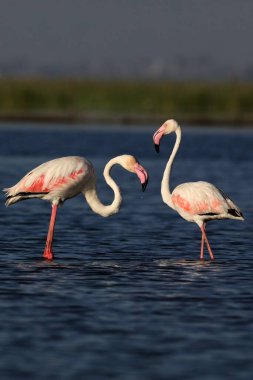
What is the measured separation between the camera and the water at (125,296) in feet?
25.7

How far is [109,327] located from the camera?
8.95m

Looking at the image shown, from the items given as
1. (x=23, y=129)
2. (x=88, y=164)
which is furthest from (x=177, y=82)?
(x=88, y=164)

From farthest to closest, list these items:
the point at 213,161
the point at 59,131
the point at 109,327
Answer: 1. the point at 59,131
2. the point at 213,161
3. the point at 109,327

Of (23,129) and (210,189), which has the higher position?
(23,129)

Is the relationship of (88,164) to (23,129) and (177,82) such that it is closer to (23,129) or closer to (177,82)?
(23,129)

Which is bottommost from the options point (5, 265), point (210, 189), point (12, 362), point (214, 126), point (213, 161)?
point (12, 362)

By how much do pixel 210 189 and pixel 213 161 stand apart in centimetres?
1895

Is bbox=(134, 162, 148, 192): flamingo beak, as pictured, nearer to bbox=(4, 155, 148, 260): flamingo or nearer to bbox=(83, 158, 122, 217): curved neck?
bbox=(4, 155, 148, 260): flamingo

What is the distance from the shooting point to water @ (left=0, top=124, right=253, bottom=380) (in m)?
7.82

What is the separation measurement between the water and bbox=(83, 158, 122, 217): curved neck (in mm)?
491

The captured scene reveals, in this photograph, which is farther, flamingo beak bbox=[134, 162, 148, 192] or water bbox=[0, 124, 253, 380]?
flamingo beak bbox=[134, 162, 148, 192]

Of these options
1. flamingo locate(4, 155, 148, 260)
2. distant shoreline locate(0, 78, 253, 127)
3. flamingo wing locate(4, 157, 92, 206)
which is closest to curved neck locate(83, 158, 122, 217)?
flamingo locate(4, 155, 148, 260)

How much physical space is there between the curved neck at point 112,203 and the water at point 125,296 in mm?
491

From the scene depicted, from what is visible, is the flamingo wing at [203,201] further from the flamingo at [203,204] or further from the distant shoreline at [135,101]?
the distant shoreline at [135,101]
